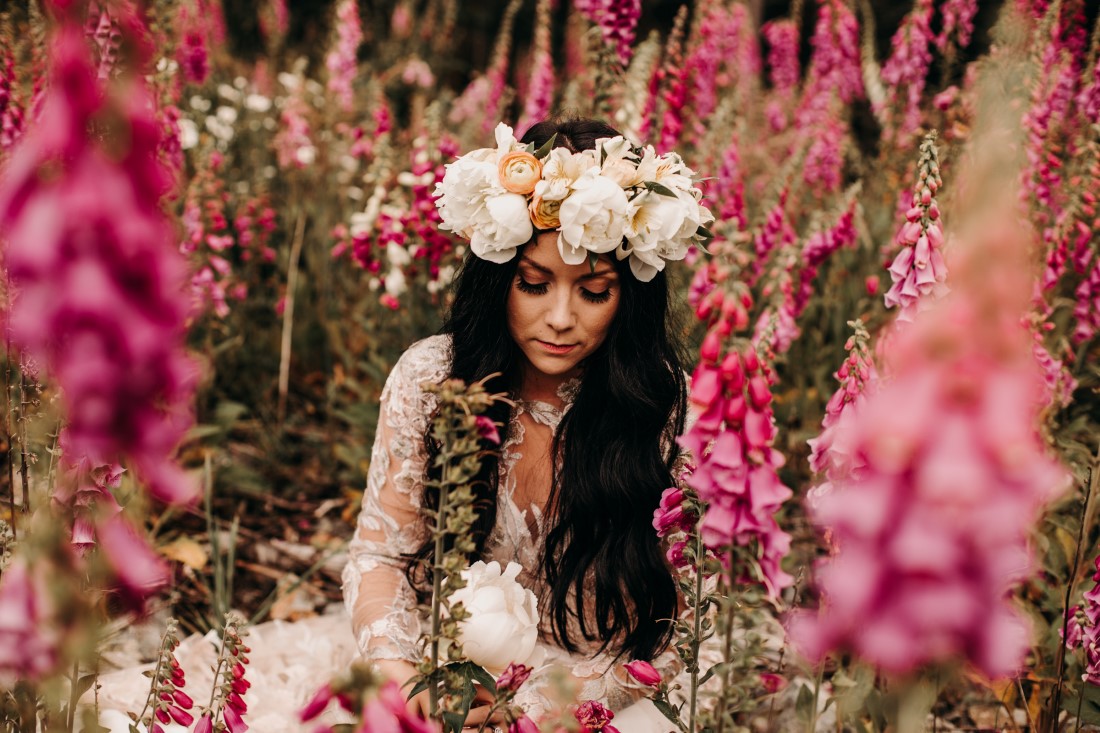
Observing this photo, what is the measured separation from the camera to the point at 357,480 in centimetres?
356

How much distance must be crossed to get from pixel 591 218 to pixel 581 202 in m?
0.04

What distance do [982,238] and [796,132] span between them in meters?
5.87

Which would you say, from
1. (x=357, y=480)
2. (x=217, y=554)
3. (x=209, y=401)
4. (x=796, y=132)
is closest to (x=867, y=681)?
(x=217, y=554)

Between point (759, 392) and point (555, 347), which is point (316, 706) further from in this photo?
point (555, 347)

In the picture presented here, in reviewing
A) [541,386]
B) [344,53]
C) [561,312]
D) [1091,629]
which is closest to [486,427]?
[561,312]

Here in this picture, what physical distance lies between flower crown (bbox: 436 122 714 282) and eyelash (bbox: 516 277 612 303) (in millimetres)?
73

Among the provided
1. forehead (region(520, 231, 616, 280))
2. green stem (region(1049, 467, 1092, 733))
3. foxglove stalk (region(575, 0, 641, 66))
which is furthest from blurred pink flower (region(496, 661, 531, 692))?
foxglove stalk (region(575, 0, 641, 66))

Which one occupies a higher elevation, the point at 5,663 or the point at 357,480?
the point at 5,663

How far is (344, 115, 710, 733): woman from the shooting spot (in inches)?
76.0

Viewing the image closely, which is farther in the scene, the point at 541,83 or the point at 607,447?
the point at 541,83

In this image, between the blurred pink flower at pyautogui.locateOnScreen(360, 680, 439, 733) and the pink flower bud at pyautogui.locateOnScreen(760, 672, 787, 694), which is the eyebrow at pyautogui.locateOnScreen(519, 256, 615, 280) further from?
the blurred pink flower at pyautogui.locateOnScreen(360, 680, 439, 733)

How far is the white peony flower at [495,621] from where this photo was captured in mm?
1567

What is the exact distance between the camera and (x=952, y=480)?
1.98 ft

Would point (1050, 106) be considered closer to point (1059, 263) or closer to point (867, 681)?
point (1059, 263)
